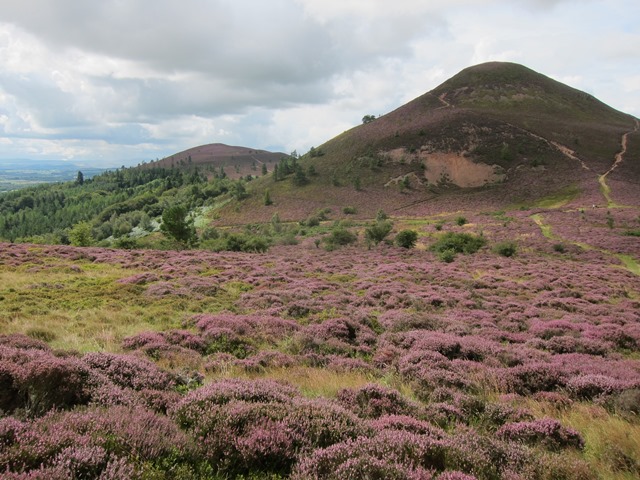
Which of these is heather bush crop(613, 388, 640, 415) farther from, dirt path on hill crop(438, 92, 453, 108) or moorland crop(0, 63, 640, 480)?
dirt path on hill crop(438, 92, 453, 108)

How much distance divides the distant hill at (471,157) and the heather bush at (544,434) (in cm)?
8278

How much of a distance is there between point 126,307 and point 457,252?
3848 centimetres

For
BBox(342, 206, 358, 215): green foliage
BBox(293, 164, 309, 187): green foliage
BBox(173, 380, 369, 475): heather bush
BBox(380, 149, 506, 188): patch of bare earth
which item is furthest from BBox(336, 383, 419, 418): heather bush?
BBox(293, 164, 309, 187): green foliage

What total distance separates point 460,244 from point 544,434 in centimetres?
4216

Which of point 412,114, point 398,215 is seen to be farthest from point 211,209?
point 412,114

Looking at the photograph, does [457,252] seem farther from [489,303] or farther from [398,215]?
[398,215]

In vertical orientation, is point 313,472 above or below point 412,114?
below

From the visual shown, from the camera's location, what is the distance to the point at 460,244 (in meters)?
45.0

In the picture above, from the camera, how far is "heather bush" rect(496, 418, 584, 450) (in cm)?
530

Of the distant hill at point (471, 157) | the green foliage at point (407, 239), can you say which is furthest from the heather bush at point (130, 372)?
the distant hill at point (471, 157)

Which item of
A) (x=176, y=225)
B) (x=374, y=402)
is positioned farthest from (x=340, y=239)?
(x=374, y=402)

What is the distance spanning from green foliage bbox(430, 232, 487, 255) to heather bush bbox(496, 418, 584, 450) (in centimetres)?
3957

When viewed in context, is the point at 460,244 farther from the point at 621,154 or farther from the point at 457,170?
the point at 621,154

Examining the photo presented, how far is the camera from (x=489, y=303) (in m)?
18.7
